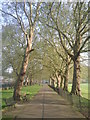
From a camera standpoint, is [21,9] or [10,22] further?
[10,22]

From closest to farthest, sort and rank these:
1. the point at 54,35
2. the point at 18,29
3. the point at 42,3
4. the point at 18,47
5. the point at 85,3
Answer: the point at 85,3 < the point at 42,3 < the point at 54,35 < the point at 18,29 < the point at 18,47

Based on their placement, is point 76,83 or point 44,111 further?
point 76,83

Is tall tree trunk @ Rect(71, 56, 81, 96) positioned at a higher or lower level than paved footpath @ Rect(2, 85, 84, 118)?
higher

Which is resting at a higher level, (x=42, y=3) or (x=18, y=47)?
(x=42, y=3)

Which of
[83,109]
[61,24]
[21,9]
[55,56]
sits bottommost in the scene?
[83,109]

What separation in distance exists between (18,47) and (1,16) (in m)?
11.6

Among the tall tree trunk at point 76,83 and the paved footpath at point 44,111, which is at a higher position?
the tall tree trunk at point 76,83

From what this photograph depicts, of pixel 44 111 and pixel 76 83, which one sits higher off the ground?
pixel 76 83

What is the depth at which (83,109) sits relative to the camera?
10.9 m

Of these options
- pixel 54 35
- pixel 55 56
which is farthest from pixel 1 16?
pixel 55 56

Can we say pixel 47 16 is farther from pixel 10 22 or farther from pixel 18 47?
pixel 18 47

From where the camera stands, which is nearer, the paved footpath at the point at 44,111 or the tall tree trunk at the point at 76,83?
the paved footpath at the point at 44,111

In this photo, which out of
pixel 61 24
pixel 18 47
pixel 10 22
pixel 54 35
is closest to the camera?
pixel 61 24

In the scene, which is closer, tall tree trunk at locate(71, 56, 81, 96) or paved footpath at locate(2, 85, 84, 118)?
paved footpath at locate(2, 85, 84, 118)
